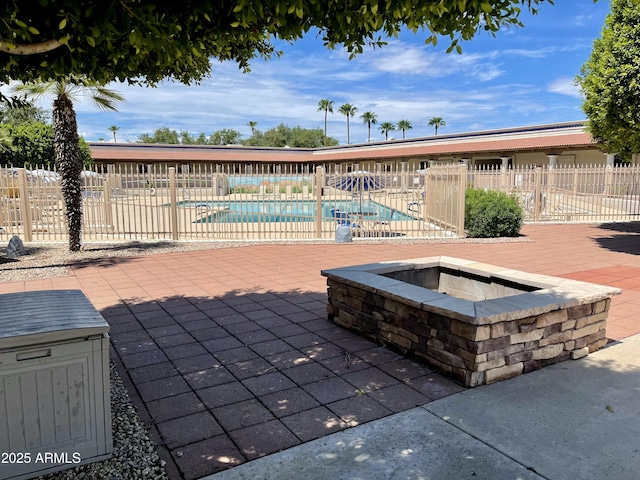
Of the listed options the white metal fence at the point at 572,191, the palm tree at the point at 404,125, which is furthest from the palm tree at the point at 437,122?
the white metal fence at the point at 572,191

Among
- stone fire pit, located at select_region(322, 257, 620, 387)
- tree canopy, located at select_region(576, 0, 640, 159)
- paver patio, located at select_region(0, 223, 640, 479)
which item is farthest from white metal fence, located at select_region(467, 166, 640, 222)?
stone fire pit, located at select_region(322, 257, 620, 387)

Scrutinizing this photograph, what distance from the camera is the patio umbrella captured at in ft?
43.2

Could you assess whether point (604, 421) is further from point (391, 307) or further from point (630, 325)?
point (630, 325)

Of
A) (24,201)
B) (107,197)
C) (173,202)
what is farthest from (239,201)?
(24,201)

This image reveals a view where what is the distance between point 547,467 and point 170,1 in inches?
148

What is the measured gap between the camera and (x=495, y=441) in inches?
Result: 121

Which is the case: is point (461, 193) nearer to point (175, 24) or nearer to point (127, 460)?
point (175, 24)

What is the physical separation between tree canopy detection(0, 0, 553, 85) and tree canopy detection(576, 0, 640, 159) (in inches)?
332

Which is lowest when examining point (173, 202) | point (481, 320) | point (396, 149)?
point (481, 320)

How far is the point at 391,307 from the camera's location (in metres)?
4.62

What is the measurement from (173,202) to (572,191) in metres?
14.1

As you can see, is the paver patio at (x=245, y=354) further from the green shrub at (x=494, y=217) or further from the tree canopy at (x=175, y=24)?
the green shrub at (x=494, y=217)

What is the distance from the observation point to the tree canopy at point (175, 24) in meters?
2.71

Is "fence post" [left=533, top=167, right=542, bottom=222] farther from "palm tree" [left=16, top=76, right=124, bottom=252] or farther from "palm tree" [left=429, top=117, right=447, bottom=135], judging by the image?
"palm tree" [left=429, top=117, right=447, bottom=135]
